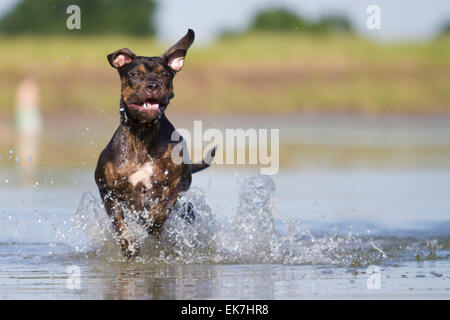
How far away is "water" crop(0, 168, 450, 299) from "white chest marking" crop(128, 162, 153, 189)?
15.6 inches

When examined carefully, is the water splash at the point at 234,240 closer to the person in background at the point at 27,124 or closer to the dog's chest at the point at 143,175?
the dog's chest at the point at 143,175

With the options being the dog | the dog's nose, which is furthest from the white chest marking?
the dog's nose

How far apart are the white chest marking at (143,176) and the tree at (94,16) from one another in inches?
1814

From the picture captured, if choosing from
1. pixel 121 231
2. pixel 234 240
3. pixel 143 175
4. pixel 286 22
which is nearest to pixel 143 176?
pixel 143 175

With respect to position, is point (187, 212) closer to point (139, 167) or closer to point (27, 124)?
point (139, 167)

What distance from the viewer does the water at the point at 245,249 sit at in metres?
6.17

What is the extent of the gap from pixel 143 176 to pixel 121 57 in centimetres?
94

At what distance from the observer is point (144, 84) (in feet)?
23.7

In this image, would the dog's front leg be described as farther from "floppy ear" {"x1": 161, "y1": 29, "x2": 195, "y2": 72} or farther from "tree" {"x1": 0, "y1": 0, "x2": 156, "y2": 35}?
"tree" {"x1": 0, "y1": 0, "x2": 156, "y2": 35}

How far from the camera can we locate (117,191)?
7.57 meters

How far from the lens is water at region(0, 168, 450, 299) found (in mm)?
6172
